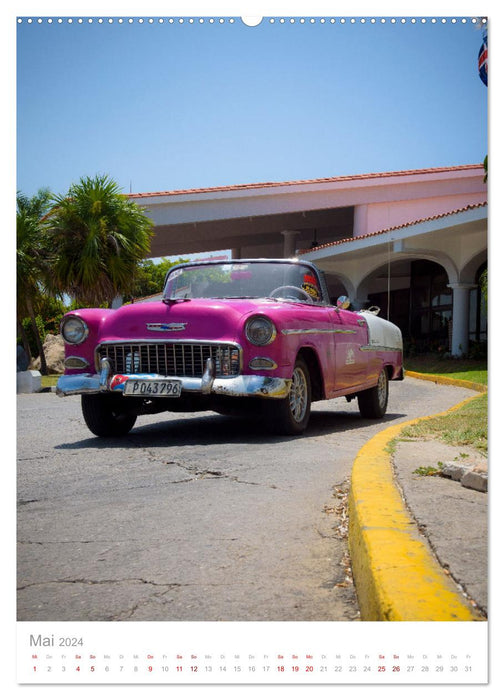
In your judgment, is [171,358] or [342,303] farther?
[342,303]

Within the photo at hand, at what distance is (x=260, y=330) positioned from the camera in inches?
181

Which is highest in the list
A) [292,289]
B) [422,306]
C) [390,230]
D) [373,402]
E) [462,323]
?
[390,230]

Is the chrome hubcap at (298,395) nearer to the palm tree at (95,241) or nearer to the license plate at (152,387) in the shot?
the license plate at (152,387)

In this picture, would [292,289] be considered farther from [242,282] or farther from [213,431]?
[213,431]

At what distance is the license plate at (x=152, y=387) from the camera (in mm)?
4543

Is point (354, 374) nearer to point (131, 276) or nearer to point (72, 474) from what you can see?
point (131, 276)

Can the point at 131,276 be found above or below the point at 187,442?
above

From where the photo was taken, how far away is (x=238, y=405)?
4785 mm

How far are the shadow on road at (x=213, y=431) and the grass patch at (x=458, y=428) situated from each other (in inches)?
28.4

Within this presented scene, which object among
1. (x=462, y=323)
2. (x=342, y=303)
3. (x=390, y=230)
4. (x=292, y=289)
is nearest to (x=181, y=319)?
(x=292, y=289)

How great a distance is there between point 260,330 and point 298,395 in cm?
60
